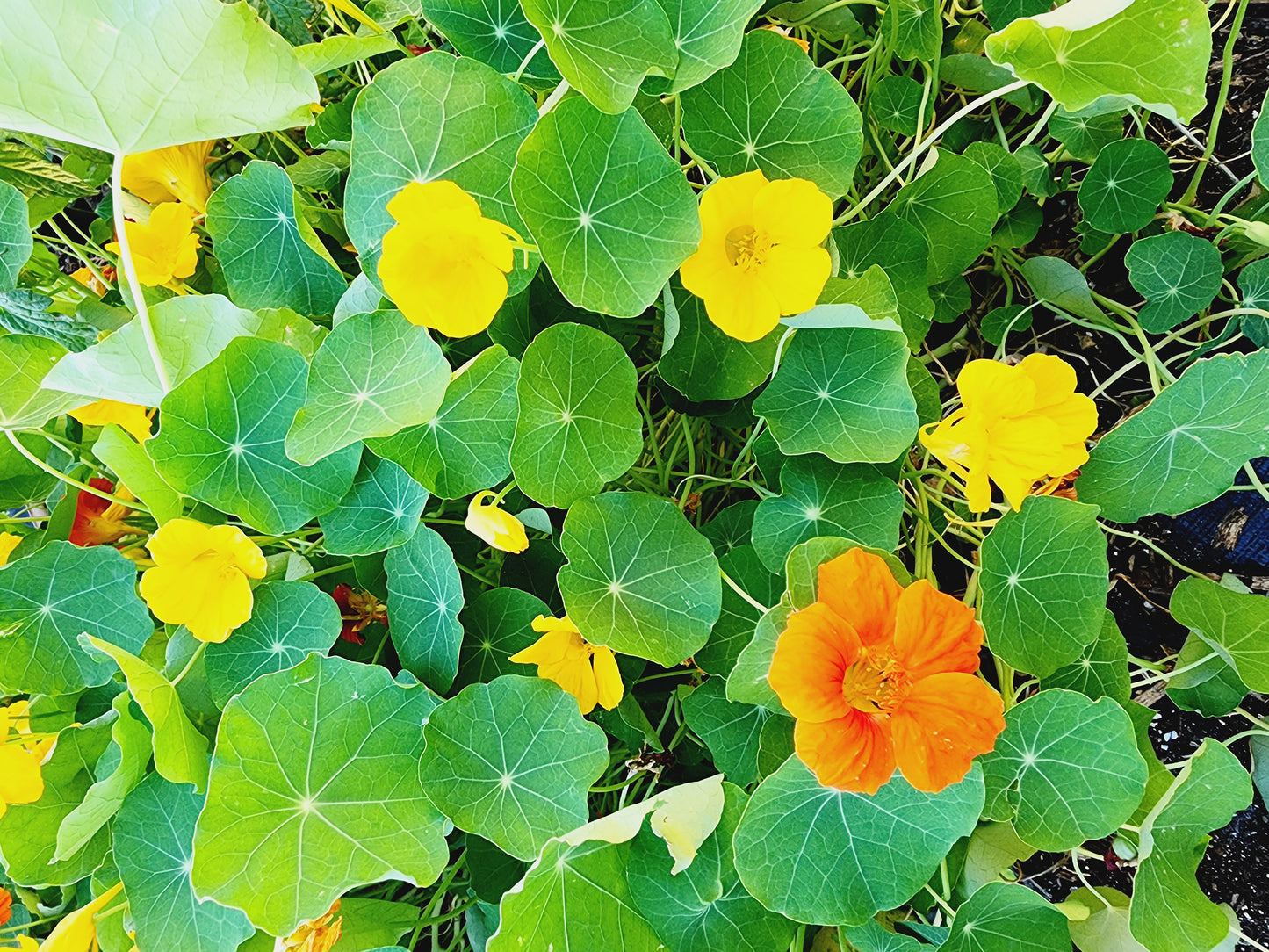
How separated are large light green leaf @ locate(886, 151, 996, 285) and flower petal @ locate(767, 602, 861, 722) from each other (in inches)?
18.3

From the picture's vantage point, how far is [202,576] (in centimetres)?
91

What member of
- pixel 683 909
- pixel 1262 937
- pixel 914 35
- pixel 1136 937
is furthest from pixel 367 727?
pixel 1262 937

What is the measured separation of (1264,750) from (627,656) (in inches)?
31.1

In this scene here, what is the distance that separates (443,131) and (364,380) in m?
0.24

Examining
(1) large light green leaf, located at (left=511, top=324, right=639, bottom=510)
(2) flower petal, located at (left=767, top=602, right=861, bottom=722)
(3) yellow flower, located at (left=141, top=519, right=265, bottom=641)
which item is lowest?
(3) yellow flower, located at (left=141, top=519, right=265, bottom=641)

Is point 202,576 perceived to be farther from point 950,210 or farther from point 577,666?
point 950,210

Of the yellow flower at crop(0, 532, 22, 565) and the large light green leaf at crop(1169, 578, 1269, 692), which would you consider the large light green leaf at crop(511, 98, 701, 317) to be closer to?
the large light green leaf at crop(1169, 578, 1269, 692)

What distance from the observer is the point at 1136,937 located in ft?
2.70

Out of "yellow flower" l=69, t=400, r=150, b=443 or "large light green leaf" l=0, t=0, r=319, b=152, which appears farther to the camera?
"yellow flower" l=69, t=400, r=150, b=443

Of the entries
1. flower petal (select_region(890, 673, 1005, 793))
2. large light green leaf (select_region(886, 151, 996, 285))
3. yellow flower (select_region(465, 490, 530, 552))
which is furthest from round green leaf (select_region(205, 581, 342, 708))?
large light green leaf (select_region(886, 151, 996, 285))

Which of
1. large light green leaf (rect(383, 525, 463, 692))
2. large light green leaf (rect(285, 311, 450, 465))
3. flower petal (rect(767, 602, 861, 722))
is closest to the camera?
flower petal (rect(767, 602, 861, 722))

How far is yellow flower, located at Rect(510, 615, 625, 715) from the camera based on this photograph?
85 centimetres

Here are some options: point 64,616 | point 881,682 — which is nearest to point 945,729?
point 881,682

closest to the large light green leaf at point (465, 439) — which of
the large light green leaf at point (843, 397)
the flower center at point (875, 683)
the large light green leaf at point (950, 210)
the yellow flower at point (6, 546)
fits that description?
the large light green leaf at point (843, 397)
